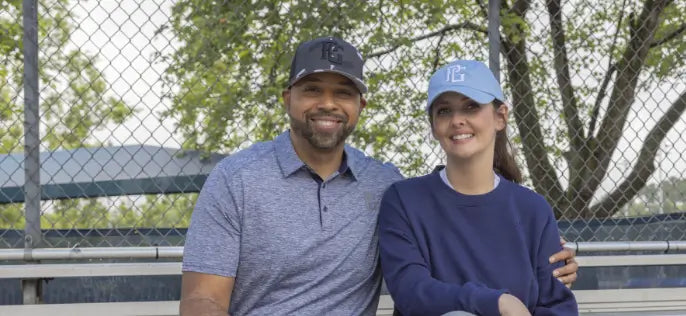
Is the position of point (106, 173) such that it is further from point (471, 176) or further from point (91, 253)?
point (471, 176)

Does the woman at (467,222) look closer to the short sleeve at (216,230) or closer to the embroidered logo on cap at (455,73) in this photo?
the embroidered logo on cap at (455,73)

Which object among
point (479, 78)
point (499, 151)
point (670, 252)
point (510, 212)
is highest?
point (479, 78)

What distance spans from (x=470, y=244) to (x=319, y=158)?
496mm

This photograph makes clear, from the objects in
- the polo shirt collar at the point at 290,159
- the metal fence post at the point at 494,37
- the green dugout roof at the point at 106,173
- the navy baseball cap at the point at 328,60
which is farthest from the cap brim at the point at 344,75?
the green dugout roof at the point at 106,173

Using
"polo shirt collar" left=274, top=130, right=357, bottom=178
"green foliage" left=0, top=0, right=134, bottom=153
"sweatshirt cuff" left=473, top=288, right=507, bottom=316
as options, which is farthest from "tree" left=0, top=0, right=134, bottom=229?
"sweatshirt cuff" left=473, top=288, right=507, bottom=316

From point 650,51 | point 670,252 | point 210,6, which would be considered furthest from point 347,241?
point 650,51

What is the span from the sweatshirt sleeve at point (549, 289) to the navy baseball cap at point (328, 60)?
0.68 meters

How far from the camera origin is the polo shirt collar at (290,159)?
7.62 feet

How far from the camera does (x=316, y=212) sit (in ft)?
7.55

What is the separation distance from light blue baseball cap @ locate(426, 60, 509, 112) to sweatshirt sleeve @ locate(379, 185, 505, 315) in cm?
32

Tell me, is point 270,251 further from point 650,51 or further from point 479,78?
point 650,51

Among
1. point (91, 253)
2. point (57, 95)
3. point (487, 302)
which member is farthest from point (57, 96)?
point (487, 302)

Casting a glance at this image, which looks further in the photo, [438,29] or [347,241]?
[438,29]

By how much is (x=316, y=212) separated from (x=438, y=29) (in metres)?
3.60
